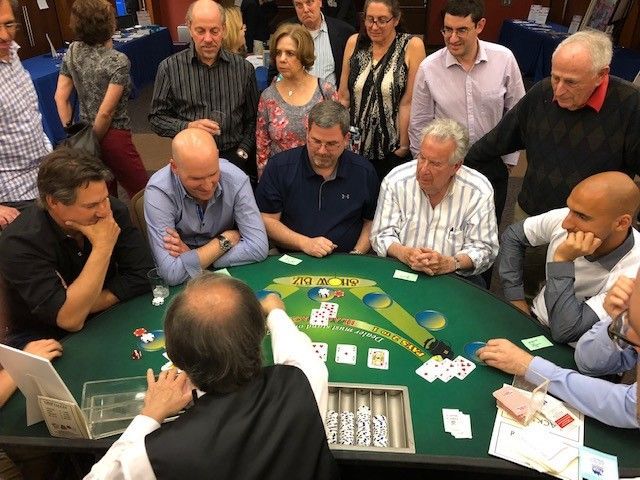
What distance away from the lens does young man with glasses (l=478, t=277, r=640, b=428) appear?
1.54 m

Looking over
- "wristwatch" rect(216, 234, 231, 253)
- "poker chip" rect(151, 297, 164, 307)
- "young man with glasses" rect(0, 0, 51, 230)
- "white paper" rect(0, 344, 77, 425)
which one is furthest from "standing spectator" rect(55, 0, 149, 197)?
"white paper" rect(0, 344, 77, 425)

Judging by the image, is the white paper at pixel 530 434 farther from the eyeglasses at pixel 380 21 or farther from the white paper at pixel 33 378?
the eyeglasses at pixel 380 21

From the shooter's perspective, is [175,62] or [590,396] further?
[175,62]

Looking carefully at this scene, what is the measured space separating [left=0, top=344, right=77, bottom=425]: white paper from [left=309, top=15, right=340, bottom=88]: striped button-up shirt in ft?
9.03

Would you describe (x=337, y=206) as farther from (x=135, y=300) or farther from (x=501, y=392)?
(x=501, y=392)

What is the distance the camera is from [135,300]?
216 cm

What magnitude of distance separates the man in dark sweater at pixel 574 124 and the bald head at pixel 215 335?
1.97m

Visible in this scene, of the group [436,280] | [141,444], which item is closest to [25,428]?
[141,444]

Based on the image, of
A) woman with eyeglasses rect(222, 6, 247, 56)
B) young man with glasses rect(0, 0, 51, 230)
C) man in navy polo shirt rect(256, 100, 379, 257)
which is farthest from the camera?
woman with eyeglasses rect(222, 6, 247, 56)

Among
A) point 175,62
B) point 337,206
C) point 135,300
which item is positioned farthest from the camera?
point 175,62

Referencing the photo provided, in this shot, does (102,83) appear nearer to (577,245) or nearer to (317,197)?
(317,197)

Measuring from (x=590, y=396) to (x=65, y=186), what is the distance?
6.42ft

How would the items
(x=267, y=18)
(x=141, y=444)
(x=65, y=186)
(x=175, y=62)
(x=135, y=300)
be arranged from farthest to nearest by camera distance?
(x=267, y=18)
(x=175, y=62)
(x=135, y=300)
(x=65, y=186)
(x=141, y=444)

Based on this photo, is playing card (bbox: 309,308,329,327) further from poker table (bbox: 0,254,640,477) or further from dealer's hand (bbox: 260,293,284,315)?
dealer's hand (bbox: 260,293,284,315)
